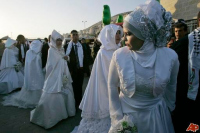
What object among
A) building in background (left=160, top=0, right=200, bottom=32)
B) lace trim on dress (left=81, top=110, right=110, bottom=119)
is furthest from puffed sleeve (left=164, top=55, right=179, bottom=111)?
building in background (left=160, top=0, right=200, bottom=32)

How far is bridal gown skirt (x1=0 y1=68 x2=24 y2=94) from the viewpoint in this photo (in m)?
7.45

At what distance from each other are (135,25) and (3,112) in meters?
5.41

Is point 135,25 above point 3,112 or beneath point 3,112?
above

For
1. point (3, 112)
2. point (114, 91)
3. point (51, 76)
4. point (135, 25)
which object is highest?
point (135, 25)

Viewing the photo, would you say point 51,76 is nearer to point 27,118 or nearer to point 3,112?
point 27,118

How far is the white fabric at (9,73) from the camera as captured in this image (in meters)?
7.47

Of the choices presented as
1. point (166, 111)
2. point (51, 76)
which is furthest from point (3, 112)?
point (166, 111)

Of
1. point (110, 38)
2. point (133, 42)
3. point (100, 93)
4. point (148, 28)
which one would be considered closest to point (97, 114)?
point (100, 93)

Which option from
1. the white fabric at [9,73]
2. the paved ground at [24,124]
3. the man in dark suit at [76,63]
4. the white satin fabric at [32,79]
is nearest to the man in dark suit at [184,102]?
the paved ground at [24,124]

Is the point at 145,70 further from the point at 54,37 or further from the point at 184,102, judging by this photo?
the point at 54,37

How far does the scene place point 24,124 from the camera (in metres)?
4.43

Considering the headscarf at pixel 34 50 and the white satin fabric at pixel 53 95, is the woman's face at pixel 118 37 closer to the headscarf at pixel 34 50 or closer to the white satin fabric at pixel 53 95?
the white satin fabric at pixel 53 95

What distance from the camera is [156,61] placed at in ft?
5.34

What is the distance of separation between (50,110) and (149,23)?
3485mm
